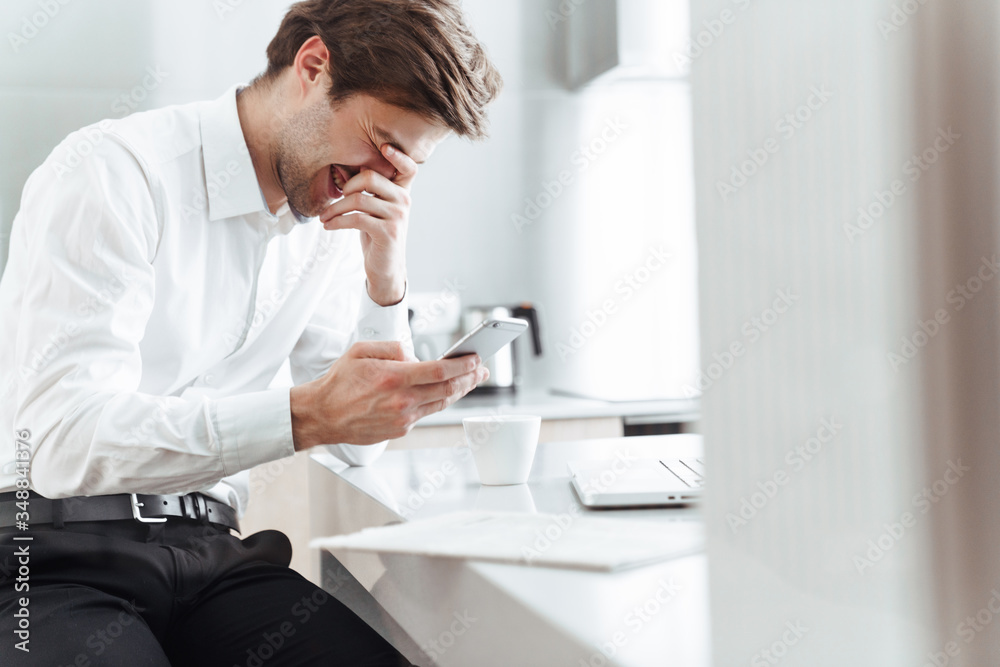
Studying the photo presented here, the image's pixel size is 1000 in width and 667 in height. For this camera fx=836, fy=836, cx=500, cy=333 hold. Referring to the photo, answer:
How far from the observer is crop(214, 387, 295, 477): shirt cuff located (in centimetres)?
90

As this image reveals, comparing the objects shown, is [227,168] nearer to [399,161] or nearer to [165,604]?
[399,161]

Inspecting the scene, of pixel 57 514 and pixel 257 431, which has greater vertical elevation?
pixel 257 431

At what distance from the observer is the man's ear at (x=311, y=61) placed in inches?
46.8

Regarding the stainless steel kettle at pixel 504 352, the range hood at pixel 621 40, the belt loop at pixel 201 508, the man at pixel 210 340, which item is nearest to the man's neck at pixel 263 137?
the man at pixel 210 340

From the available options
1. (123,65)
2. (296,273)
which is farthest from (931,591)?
(123,65)

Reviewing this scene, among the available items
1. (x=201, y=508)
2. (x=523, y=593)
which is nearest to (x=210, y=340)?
(x=201, y=508)

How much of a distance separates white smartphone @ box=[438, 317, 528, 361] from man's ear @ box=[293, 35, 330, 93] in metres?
0.52

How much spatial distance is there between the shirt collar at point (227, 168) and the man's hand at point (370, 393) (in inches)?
15.2

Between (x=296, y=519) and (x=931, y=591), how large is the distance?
1757 millimetres

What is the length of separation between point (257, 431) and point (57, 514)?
290mm

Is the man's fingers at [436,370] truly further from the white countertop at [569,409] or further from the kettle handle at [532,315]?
the kettle handle at [532,315]

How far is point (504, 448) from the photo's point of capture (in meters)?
0.90

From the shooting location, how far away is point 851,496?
32 cm

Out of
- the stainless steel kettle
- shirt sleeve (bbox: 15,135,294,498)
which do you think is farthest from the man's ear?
the stainless steel kettle
